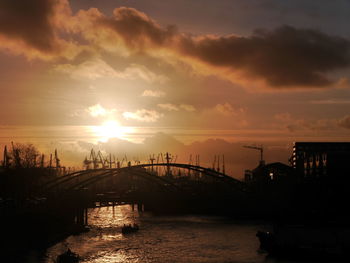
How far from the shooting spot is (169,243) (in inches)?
2702

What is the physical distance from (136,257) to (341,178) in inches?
2361

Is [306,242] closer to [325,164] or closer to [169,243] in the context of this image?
[169,243]

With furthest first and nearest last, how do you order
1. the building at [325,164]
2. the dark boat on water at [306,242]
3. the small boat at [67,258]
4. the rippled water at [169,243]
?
1. the building at [325,164]
2. the rippled water at [169,243]
3. the dark boat on water at [306,242]
4. the small boat at [67,258]

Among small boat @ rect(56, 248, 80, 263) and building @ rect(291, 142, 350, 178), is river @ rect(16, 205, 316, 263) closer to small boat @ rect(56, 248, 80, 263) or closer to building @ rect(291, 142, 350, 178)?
small boat @ rect(56, 248, 80, 263)

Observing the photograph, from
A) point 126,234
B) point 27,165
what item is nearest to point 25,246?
point 126,234

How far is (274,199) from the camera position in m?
110

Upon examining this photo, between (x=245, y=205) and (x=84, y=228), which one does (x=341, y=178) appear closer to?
(x=245, y=205)

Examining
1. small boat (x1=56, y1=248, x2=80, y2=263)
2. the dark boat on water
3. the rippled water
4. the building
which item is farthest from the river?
the building

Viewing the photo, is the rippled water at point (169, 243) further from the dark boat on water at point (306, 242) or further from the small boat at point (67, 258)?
the dark boat on water at point (306, 242)

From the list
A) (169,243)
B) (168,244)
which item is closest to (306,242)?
(168,244)

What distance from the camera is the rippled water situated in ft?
191

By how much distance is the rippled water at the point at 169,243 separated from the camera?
58.3m

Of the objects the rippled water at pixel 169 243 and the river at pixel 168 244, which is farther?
the rippled water at pixel 169 243

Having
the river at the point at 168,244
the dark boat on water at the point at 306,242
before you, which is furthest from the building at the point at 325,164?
the dark boat on water at the point at 306,242
